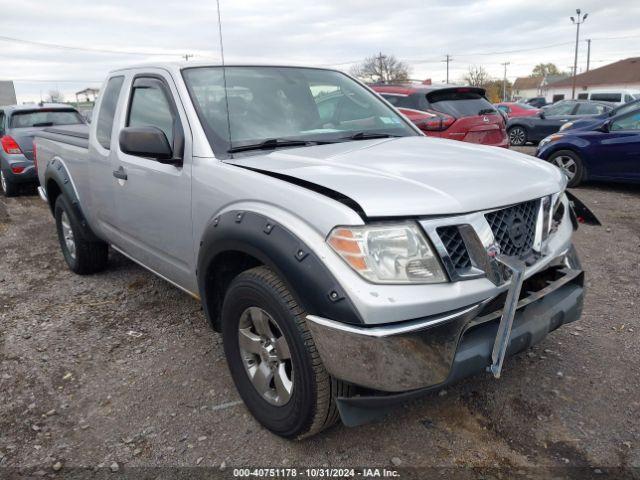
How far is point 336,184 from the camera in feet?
7.17

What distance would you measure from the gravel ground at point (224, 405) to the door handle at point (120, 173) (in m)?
1.13

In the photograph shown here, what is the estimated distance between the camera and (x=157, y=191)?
315 centimetres

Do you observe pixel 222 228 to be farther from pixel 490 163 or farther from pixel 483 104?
pixel 483 104

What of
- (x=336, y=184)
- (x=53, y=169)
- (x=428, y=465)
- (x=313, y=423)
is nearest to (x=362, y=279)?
(x=336, y=184)

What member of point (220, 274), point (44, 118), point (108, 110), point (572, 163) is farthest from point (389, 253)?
point (44, 118)

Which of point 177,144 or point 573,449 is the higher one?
point 177,144

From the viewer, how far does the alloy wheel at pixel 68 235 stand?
490cm

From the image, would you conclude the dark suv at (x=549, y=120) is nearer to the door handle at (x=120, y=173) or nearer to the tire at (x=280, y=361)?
the door handle at (x=120, y=173)

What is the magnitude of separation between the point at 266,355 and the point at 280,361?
0.09 meters

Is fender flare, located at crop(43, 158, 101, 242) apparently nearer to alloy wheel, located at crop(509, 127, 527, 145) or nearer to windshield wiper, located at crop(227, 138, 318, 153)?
windshield wiper, located at crop(227, 138, 318, 153)

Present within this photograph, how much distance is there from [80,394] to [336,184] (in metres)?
2.02

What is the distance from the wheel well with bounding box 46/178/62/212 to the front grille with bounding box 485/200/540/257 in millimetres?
4168

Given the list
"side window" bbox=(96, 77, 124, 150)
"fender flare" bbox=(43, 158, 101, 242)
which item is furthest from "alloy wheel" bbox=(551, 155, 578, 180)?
"fender flare" bbox=(43, 158, 101, 242)

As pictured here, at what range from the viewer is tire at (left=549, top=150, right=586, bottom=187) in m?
8.38
